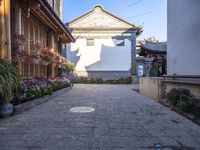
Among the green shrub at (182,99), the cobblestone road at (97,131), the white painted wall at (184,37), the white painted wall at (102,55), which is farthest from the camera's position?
the white painted wall at (102,55)

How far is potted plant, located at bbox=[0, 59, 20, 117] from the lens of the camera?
4.96 m

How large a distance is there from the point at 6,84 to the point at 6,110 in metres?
0.74

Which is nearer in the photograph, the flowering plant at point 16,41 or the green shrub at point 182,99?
the green shrub at point 182,99

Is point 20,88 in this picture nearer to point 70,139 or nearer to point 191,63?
point 70,139

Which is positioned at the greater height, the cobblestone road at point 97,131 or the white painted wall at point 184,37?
the white painted wall at point 184,37

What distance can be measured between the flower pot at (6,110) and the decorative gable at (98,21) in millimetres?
21733

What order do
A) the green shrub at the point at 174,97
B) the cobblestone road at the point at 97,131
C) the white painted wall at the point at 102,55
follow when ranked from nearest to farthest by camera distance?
the cobblestone road at the point at 97,131, the green shrub at the point at 174,97, the white painted wall at the point at 102,55

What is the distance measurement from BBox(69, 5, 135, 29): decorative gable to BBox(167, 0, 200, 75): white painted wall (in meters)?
17.5

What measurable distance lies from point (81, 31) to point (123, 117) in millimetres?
21489

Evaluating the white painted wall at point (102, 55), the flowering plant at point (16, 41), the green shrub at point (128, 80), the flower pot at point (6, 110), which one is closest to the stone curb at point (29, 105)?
the flower pot at point (6, 110)

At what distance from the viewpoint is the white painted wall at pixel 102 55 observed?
2619 centimetres

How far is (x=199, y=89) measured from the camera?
6750 millimetres

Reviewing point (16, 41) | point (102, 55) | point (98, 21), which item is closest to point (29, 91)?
point (16, 41)

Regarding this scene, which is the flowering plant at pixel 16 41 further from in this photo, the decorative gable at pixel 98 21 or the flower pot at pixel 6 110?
the decorative gable at pixel 98 21
